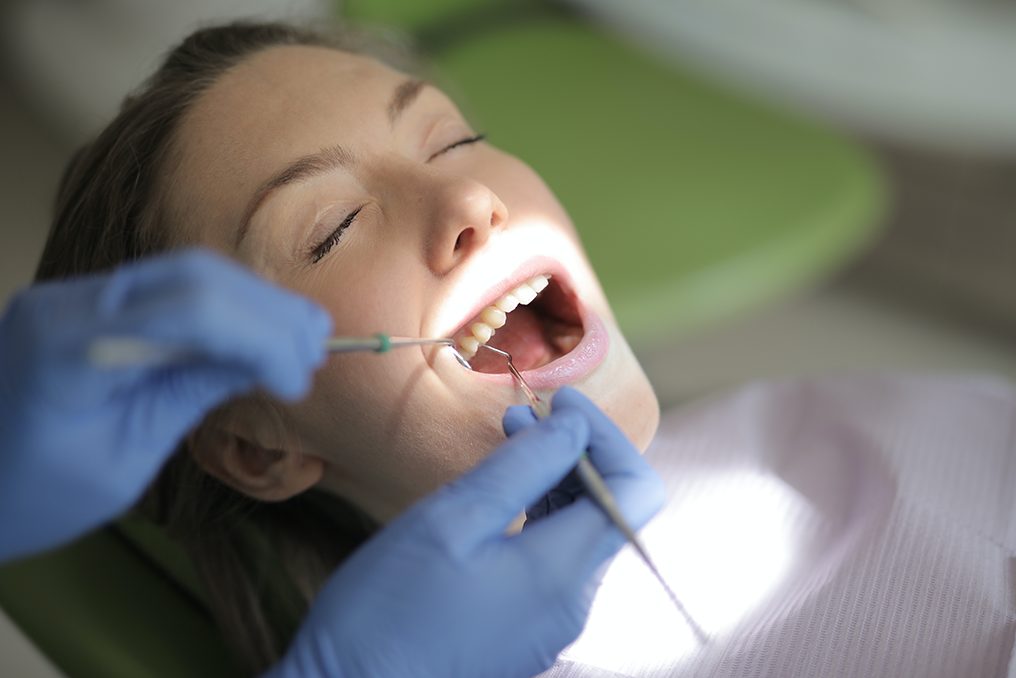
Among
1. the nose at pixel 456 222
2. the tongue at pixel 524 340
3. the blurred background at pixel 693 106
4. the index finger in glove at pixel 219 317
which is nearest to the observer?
the index finger in glove at pixel 219 317

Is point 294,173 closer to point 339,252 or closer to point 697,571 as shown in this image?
point 339,252

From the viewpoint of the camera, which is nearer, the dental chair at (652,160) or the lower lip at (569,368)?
the lower lip at (569,368)

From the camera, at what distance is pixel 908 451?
1303 mm

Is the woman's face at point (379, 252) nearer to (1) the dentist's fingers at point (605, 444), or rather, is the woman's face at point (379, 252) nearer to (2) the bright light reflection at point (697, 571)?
(1) the dentist's fingers at point (605, 444)

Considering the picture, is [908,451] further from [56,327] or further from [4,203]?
[4,203]

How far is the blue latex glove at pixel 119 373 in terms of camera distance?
692mm

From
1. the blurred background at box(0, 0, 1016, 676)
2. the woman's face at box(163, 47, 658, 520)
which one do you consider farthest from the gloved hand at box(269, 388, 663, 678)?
the blurred background at box(0, 0, 1016, 676)

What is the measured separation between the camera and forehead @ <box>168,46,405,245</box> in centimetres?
104

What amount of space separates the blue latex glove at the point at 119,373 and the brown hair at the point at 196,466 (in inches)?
13.5

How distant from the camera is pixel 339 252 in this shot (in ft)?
3.33

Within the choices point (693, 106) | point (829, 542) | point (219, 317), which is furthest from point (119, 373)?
point (693, 106)

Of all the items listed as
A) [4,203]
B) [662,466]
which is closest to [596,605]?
[662,466]

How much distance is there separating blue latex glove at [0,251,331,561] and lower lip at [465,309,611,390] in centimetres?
31

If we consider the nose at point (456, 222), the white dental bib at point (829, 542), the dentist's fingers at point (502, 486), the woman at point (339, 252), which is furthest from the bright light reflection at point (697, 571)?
the nose at point (456, 222)
